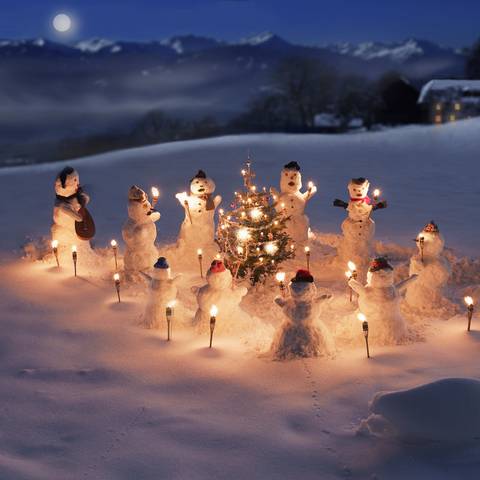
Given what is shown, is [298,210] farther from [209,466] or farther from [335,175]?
[335,175]

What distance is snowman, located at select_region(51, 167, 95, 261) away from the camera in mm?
8617

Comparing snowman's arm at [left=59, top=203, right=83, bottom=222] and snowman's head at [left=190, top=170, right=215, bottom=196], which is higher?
snowman's head at [left=190, top=170, right=215, bottom=196]

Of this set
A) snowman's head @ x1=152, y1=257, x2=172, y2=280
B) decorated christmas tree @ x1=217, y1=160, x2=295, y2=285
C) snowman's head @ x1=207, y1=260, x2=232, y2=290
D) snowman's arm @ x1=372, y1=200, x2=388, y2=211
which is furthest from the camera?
snowman's arm @ x1=372, y1=200, x2=388, y2=211

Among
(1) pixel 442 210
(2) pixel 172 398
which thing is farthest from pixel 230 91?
(2) pixel 172 398

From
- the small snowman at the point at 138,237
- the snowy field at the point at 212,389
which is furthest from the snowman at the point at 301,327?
the small snowman at the point at 138,237

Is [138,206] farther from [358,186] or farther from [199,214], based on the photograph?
[358,186]

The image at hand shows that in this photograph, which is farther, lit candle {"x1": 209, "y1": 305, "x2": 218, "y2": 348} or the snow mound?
lit candle {"x1": 209, "y1": 305, "x2": 218, "y2": 348}

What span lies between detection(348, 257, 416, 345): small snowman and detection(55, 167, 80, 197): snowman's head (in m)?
4.34

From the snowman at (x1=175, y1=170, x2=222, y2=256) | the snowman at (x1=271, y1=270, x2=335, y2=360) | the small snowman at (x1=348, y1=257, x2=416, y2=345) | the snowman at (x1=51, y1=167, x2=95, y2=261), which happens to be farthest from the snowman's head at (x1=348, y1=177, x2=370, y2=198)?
the snowman at (x1=51, y1=167, x2=95, y2=261)

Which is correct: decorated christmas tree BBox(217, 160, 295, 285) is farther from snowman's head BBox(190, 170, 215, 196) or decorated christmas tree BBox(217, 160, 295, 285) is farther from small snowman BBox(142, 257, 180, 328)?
small snowman BBox(142, 257, 180, 328)

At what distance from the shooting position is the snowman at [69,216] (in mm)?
8617

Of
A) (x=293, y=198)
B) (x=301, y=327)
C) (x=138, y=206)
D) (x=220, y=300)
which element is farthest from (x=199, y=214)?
(x=301, y=327)

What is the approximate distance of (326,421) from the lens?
4.69m

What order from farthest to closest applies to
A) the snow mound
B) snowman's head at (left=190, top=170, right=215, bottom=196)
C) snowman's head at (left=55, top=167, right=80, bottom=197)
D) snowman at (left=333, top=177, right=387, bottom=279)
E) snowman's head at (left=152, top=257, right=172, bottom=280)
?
snowman's head at (left=55, top=167, right=80, bottom=197) → snowman's head at (left=190, top=170, right=215, bottom=196) → snowman at (left=333, top=177, right=387, bottom=279) → snowman's head at (left=152, top=257, right=172, bottom=280) → the snow mound
